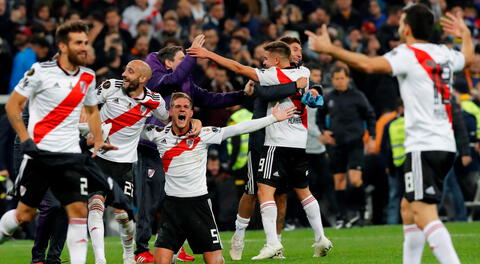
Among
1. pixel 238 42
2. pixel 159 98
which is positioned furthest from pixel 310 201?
pixel 238 42

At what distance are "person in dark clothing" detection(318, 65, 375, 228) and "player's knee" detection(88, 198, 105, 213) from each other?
7356 mm

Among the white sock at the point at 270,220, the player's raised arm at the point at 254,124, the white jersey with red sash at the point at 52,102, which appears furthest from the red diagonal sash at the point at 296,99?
the white jersey with red sash at the point at 52,102

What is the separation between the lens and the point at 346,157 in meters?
18.2

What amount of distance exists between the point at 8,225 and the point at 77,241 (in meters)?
0.93

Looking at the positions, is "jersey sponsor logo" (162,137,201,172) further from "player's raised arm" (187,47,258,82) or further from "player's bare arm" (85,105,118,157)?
"player's raised arm" (187,47,258,82)

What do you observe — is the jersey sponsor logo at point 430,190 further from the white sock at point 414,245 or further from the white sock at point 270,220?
the white sock at point 270,220

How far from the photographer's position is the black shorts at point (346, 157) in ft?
59.0

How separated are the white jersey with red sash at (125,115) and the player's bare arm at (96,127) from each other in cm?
111

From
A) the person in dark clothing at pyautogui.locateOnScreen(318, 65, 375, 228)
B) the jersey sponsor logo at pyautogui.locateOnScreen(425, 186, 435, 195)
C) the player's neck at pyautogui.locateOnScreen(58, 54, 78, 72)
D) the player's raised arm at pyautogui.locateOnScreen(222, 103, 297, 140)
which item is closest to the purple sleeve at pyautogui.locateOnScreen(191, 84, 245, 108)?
the player's raised arm at pyautogui.locateOnScreen(222, 103, 297, 140)

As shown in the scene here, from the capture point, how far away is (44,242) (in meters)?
11.2

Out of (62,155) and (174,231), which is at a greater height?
(62,155)

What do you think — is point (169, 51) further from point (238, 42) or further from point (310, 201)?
point (238, 42)

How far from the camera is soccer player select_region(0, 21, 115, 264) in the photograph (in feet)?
30.5

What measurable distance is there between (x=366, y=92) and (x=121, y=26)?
16.7 feet
